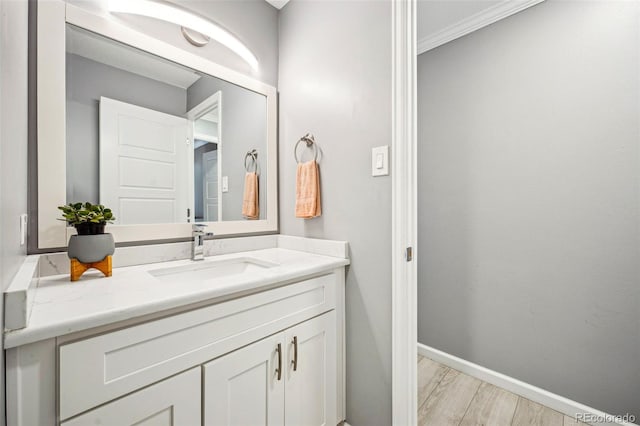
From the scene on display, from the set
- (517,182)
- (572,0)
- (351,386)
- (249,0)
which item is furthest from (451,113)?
(351,386)

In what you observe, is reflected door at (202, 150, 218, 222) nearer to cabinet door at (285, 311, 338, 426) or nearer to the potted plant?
the potted plant

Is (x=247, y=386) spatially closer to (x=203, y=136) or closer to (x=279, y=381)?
(x=279, y=381)

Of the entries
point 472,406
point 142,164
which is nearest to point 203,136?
point 142,164

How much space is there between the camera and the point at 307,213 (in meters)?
1.49

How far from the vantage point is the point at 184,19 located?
1362 mm

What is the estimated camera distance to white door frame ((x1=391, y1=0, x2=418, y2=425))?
1171 millimetres

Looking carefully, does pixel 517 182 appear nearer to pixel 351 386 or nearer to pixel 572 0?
pixel 572 0

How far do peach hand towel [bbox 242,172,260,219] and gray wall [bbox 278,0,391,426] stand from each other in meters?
0.30

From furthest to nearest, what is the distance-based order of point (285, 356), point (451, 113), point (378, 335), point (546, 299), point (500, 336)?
point (451, 113) < point (500, 336) < point (546, 299) < point (378, 335) < point (285, 356)

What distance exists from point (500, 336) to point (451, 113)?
4.81ft

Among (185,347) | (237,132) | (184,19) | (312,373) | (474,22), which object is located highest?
(474,22)

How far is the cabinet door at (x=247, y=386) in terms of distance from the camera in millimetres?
889

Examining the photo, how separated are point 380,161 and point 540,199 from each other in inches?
41.4

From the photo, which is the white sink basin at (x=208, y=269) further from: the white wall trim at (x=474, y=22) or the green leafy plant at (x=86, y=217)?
the white wall trim at (x=474, y=22)
